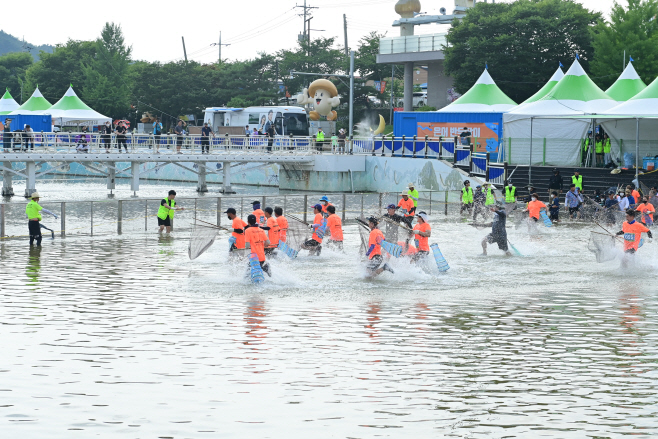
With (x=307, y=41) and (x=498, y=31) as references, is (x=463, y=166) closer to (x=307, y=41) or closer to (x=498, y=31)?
(x=498, y=31)

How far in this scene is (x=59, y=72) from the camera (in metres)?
100

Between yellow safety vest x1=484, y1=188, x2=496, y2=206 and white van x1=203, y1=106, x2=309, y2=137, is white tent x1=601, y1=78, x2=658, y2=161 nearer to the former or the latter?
yellow safety vest x1=484, y1=188, x2=496, y2=206

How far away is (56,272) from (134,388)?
10465mm

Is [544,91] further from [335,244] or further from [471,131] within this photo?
[335,244]

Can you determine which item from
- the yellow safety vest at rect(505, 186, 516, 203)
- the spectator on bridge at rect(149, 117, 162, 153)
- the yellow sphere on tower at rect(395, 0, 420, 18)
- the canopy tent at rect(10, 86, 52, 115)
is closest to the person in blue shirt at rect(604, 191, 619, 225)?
the yellow safety vest at rect(505, 186, 516, 203)

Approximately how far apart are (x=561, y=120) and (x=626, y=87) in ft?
11.4

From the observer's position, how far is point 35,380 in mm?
10227

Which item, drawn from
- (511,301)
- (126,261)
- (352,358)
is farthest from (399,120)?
(352,358)

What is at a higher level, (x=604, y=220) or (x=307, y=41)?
(x=307, y=41)

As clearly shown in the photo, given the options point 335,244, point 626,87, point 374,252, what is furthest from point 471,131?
point 374,252

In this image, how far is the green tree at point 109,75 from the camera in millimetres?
92875

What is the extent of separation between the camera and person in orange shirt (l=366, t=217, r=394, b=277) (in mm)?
17547

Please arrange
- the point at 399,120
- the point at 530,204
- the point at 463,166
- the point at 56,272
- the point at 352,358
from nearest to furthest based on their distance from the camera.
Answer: the point at 352,358
the point at 56,272
the point at 530,204
the point at 463,166
the point at 399,120

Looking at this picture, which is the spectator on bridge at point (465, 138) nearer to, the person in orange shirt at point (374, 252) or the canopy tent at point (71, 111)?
the person in orange shirt at point (374, 252)
